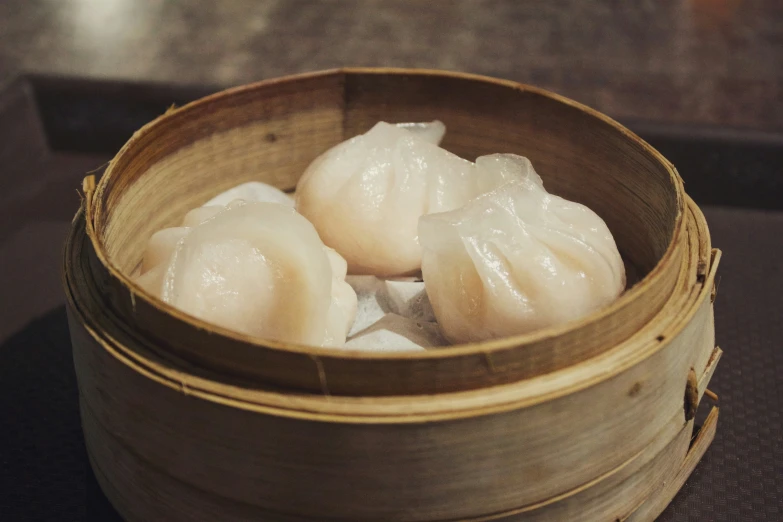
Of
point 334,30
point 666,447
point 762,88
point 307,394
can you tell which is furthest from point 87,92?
point 762,88

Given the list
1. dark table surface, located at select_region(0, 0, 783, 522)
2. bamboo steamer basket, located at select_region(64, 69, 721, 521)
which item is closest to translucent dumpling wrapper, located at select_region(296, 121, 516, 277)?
bamboo steamer basket, located at select_region(64, 69, 721, 521)

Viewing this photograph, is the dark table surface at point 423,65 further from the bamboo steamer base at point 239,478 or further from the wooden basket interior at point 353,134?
the wooden basket interior at point 353,134

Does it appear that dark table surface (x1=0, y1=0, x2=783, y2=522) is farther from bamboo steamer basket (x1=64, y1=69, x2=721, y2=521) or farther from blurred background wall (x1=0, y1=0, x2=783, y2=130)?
bamboo steamer basket (x1=64, y1=69, x2=721, y2=521)

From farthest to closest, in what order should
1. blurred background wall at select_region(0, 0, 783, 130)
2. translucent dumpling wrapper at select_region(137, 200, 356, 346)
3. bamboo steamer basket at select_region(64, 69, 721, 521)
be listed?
blurred background wall at select_region(0, 0, 783, 130) → translucent dumpling wrapper at select_region(137, 200, 356, 346) → bamboo steamer basket at select_region(64, 69, 721, 521)

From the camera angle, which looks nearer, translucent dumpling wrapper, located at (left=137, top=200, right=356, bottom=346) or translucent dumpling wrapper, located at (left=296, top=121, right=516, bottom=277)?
translucent dumpling wrapper, located at (left=137, top=200, right=356, bottom=346)

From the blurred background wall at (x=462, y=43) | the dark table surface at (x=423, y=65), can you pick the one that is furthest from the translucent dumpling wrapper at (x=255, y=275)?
the blurred background wall at (x=462, y=43)

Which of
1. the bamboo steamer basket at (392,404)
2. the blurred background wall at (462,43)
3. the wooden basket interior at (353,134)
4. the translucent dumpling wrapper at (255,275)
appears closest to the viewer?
the bamboo steamer basket at (392,404)
